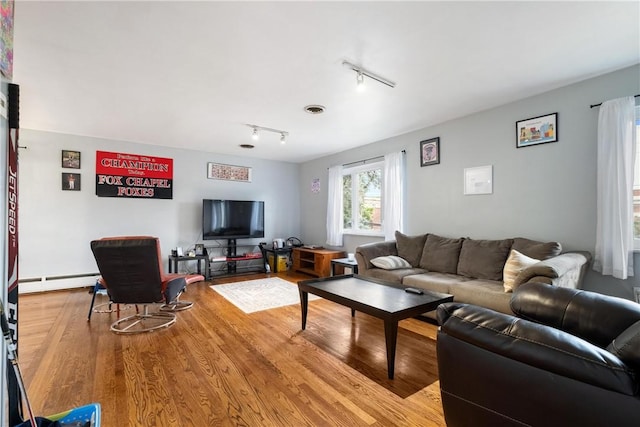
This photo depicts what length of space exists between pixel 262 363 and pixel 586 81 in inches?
151

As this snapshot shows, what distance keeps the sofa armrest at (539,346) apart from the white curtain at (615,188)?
2300 millimetres

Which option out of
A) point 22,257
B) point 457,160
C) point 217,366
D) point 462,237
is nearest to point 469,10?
point 457,160

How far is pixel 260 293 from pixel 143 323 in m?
1.52

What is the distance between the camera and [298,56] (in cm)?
232

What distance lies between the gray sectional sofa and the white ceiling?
5.30ft

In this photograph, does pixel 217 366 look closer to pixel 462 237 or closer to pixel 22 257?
pixel 462 237

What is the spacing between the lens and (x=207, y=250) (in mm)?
5527

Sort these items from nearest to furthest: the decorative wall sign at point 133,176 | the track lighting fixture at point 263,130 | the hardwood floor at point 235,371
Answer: the hardwood floor at point 235,371
the track lighting fixture at point 263,130
the decorative wall sign at point 133,176

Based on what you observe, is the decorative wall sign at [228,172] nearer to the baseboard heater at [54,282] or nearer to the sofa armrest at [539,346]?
the baseboard heater at [54,282]

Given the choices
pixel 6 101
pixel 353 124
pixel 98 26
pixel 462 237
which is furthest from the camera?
pixel 353 124

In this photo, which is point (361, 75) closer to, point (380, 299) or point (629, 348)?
point (380, 299)

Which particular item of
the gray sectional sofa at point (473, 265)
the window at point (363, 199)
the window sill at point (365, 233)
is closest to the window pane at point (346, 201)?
the window at point (363, 199)

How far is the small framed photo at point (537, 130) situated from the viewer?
9.75 feet

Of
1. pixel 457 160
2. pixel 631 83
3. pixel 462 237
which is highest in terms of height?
pixel 631 83
